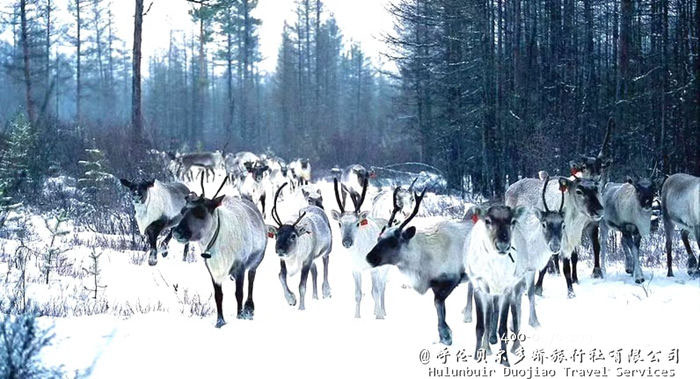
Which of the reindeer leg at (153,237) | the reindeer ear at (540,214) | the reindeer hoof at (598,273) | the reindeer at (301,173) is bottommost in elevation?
the reindeer hoof at (598,273)

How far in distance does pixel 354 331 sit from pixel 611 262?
20.1 feet

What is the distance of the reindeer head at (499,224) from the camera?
218 inches

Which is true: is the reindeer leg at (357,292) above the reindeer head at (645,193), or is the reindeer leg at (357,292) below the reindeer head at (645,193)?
below

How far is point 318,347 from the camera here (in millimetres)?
6250

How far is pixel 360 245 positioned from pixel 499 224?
272cm

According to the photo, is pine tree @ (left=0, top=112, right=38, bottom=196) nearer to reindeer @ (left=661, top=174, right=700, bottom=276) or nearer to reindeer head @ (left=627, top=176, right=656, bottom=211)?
reindeer head @ (left=627, top=176, right=656, bottom=211)

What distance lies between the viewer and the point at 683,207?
959cm

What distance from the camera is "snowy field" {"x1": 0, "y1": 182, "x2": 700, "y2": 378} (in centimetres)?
567

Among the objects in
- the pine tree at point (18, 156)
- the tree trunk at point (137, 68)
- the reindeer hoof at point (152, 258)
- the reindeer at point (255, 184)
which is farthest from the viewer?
the reindeer at point (255, 184)

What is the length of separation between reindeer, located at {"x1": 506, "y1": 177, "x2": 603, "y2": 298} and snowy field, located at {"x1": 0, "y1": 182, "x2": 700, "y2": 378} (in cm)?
→ 61

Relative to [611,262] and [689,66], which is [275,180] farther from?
[611,262]

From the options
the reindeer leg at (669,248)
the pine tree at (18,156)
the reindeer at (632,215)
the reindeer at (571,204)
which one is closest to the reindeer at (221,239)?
the reindeer at (571,204)

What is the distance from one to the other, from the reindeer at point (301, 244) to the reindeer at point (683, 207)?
5.01m

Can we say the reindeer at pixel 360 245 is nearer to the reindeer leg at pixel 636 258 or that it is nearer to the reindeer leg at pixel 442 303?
the reindeer leg at pixel 442 303
